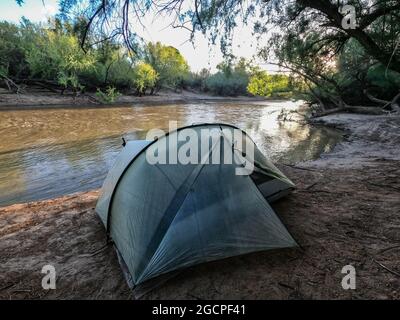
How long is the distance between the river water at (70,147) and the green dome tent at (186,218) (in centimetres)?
402

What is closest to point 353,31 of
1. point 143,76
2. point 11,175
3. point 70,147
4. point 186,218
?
point 186,218

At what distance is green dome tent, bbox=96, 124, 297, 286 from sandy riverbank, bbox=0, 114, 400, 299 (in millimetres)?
212

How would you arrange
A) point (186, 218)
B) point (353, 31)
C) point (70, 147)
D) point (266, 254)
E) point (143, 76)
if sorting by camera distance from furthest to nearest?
point (143, 76) → point (70, 147) → point (353, 31) → point (266, 254) → point (186, 218)

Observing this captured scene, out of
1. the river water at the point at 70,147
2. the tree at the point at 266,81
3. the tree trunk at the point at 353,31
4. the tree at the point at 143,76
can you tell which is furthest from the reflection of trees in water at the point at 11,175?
the tree at the point at 143,76

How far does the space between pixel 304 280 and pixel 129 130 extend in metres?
13.1

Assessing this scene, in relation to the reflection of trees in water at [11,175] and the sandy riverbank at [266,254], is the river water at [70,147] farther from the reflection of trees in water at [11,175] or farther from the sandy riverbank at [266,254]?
the sandy riverbank at [266,254]

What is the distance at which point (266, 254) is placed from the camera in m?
3.37

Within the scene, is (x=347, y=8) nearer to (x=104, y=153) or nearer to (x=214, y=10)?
(x=214, y=10)

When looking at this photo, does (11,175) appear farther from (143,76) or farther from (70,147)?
(143,76)

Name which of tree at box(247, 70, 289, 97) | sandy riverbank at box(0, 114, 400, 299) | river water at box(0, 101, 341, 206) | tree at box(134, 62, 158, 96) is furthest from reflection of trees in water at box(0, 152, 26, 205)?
tree at box(134, 62, 158, 96)

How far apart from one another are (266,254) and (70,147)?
9.64m

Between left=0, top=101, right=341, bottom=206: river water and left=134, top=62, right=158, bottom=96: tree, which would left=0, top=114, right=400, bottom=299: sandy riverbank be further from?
left=134, top=62, right=158, bottom=96: tree

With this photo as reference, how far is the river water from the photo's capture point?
7257 mm

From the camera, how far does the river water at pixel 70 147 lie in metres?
7.26
